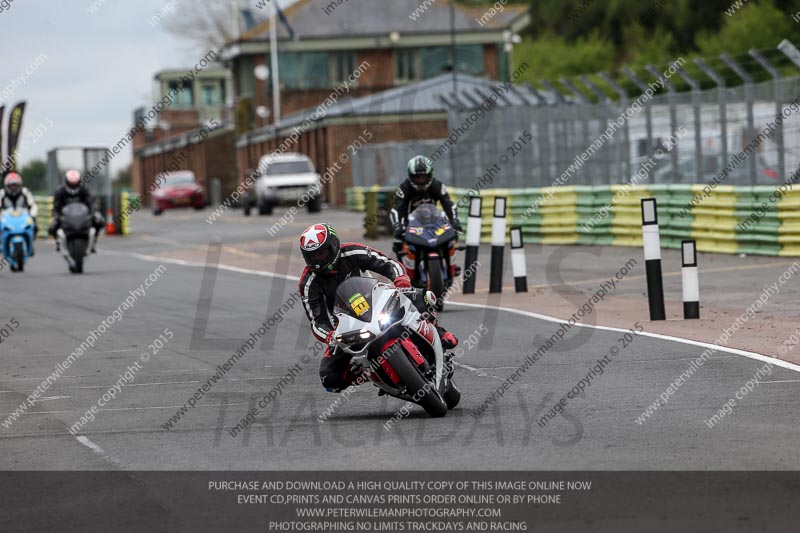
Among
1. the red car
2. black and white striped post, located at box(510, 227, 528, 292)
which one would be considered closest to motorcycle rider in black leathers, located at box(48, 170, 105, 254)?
black and white striped post, located at box(510, 227, 528, 292)

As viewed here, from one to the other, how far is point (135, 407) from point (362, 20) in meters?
64.3

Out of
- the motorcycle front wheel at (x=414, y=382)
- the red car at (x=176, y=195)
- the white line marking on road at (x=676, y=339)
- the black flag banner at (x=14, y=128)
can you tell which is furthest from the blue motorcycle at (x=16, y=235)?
the red car at (x=176, y=195)

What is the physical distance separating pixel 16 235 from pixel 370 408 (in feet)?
57.6

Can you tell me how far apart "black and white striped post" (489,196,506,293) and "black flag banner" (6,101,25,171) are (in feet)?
96.4

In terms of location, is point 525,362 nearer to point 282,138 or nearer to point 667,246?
point 667,246

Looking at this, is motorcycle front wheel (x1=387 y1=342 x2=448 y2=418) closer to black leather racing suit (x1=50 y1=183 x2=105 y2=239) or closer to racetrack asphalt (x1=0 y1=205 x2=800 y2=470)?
racetrack asphalt (x1=0 y1=205 x2=800 y2=470)

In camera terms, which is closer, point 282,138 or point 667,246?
point 667,246

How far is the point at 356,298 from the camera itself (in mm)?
9039

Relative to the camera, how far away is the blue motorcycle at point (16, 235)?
25.6 m

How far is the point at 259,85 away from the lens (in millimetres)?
73312

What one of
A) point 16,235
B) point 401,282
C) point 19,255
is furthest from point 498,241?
point 19,255

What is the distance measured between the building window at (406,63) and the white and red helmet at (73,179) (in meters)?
48.8
